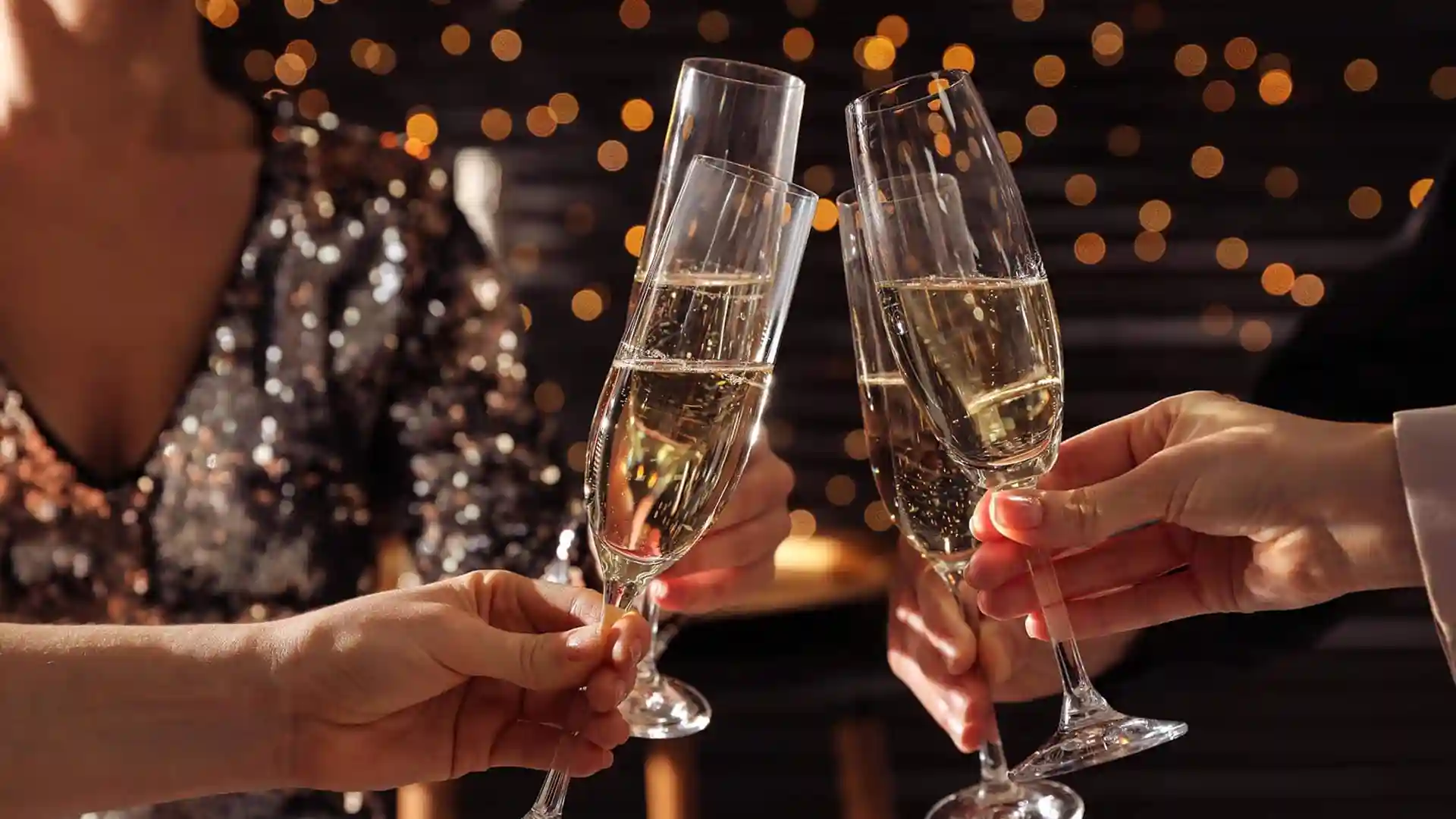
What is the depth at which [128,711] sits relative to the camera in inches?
31.2

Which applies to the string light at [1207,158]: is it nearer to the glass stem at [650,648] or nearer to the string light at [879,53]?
the string light at [879,53]

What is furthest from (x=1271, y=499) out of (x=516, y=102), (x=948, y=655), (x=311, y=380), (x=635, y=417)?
(x=516, y=102)

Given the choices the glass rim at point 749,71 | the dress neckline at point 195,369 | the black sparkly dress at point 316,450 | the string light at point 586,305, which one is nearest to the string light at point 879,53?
the string light at point 586,305

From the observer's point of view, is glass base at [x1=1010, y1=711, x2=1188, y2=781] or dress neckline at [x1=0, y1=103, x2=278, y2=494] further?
dress neckline at [x1=0, y1=103, x2=278, y2=494]

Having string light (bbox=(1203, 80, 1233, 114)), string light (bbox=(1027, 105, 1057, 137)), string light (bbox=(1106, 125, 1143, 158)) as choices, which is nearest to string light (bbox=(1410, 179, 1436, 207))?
string light (bbox=(1203, 80, 1233, 114))

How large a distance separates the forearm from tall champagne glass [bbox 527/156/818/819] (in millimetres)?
202

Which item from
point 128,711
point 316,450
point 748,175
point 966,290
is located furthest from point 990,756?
point 316,450

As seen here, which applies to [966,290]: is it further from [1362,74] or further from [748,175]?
[1362,74]

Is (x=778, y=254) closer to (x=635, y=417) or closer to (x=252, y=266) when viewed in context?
(x=635, y=417)

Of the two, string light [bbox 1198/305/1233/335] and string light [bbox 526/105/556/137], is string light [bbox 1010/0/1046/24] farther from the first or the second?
string light [bbox 526/105/556/137]

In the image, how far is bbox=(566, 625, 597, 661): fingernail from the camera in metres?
0.74

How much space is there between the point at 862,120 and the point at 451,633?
40 cm

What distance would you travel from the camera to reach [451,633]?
734 millimetres

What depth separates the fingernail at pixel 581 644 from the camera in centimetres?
74
